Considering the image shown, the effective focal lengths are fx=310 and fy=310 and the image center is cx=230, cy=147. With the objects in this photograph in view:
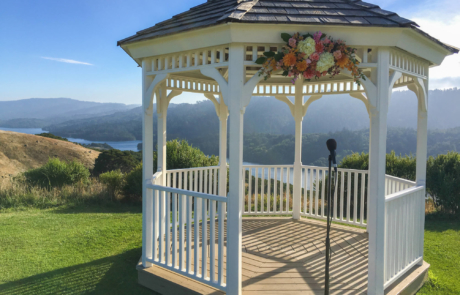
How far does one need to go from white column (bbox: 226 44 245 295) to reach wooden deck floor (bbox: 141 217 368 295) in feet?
1.24

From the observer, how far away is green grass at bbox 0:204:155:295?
13.0 ft

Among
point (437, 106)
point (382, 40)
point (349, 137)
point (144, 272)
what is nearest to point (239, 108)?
point (382, 40)

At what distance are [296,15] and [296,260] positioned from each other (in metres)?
2.94

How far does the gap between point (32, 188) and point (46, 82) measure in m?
25.4

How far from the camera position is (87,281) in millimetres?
4090

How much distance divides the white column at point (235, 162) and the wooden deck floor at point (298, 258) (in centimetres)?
39

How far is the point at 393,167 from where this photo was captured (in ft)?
26.8

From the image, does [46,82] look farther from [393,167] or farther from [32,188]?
[393,167]

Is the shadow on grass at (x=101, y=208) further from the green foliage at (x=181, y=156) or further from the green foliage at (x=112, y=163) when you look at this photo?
the green foliage at (x=112, y=163)

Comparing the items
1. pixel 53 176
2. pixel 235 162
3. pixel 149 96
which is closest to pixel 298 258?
pixel 235 162

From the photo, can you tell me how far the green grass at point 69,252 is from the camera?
3.97 meters


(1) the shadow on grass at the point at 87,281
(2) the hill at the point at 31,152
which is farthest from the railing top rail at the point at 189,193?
(2) the hill at the point at 31,152

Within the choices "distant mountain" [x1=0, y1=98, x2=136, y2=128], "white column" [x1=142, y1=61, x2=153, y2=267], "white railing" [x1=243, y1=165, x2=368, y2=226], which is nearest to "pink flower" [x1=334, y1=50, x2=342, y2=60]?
"white column" [x1=142, y1=61, x2=153, y2=267]

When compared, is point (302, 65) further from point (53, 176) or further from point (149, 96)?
point (53, 176)
